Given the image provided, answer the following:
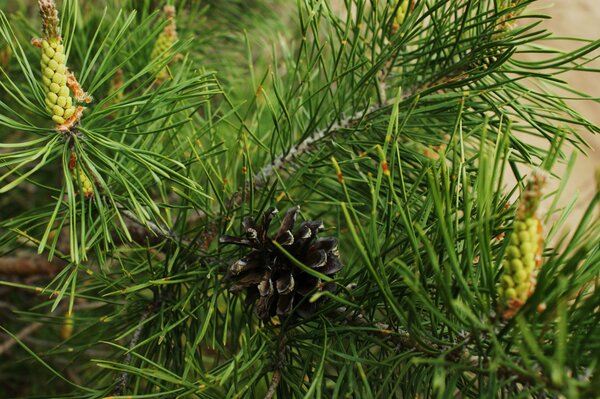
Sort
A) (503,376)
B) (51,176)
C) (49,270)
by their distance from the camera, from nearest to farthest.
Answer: (503,376) → (49,270) → (51,176)

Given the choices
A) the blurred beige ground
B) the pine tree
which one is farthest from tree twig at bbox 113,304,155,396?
the blurred beige ground

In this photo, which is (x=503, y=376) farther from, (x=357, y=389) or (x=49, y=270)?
(x=49, y=270)

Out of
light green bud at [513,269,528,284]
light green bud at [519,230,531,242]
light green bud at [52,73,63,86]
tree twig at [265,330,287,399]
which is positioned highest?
light green bud at [519,230,531,242]

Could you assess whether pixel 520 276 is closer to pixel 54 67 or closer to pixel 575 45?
pixel 54 67

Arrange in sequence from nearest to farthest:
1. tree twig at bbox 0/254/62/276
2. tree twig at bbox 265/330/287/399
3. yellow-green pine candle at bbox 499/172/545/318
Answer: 1. yellow-green pine candle at bbox 499/172/545/318
2. tree twig at bbox 265/330/287/399
3. tree twig at bbox 0/254/62/276

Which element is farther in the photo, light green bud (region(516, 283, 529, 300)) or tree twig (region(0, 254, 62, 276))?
tree twig (region(0, 254, 62, 276))

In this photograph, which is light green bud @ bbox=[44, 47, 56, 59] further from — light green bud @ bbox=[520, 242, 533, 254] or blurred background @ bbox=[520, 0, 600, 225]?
blurred background @ bbox=[520, 0, 600, 225]

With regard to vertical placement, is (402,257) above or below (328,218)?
above

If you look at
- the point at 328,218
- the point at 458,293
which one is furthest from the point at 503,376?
the point at 328,218
